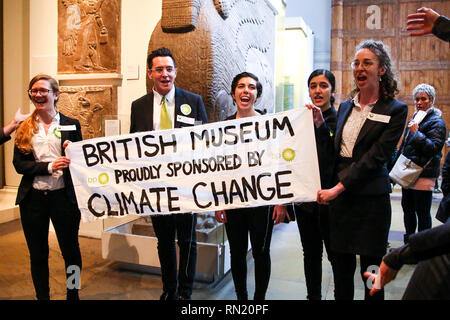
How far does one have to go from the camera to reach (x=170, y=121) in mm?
2652

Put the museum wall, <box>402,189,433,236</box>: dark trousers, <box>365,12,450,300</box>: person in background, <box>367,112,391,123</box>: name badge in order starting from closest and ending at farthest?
<box>365,12,450,300</box>: person in background < <box>367,112,391,123</box>: name badge < <box>402,189,433,236</box>: dark trousers < the museum wall

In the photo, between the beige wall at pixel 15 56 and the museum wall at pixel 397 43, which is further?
the museum wall at pixel 397 43

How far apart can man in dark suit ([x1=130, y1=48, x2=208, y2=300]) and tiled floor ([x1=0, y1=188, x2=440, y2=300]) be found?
0.39 meters

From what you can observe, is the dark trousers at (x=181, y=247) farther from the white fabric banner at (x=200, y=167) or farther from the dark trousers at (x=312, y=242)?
the dark trousers at (x=312, y=242)

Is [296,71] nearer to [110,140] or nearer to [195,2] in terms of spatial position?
[195,2]

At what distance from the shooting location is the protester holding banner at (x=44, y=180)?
2455 mm

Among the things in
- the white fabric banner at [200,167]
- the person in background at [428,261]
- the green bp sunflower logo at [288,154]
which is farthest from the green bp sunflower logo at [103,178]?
the person in background at [428,261]

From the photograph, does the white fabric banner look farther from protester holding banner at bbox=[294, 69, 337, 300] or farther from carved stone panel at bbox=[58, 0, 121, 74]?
carved stone panel at bbox=[58, 0, 121, 74]

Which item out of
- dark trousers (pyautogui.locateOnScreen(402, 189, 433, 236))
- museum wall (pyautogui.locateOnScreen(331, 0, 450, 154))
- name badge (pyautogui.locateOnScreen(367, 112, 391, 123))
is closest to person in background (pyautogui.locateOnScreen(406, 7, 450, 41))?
name badge (pyautogui.locateOnScreen(367, 112, 391, 123))

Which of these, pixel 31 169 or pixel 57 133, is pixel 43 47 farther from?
pixel 31 169

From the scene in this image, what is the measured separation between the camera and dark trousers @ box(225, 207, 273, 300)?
93.5 inches

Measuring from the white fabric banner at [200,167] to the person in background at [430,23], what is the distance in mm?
695

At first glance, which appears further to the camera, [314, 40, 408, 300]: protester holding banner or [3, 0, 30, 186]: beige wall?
[3, 0, 30, 186]: beige wall
